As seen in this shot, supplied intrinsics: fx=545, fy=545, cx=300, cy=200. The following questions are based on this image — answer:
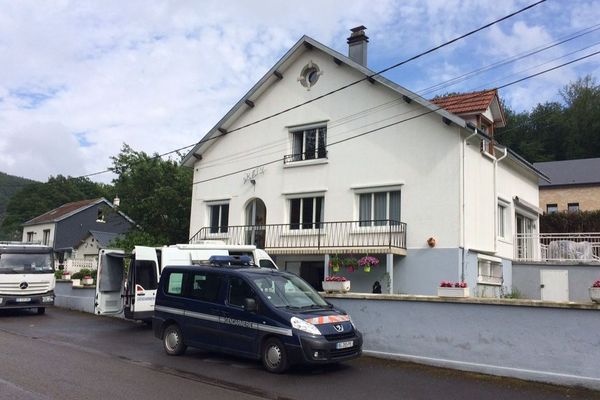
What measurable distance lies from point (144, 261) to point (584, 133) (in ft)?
179

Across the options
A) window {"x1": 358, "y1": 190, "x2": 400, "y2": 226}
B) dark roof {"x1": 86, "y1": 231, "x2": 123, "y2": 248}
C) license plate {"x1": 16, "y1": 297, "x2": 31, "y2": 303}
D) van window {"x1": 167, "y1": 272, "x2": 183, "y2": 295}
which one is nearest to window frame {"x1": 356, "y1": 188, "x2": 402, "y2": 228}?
window {"x1": 358, "y1": 190, "x2": 400, "y2": 226}

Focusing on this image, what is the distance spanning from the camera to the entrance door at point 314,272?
65.7 feet

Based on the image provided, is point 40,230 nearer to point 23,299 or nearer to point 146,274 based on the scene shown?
point 23,299

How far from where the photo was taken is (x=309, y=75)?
2070cm

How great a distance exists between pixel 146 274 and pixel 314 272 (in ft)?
22.7

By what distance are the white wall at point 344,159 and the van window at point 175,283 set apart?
8.47 meters

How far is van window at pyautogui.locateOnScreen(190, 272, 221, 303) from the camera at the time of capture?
1073 cm

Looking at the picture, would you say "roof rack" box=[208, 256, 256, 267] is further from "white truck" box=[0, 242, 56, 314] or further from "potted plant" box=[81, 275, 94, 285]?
"potted plant" box=[81, 275, 94, 285]

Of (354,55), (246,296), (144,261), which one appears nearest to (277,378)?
(246,296)

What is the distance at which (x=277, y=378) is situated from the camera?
916 cm

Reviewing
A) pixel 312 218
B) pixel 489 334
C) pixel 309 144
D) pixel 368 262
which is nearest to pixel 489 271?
pixel 368 262

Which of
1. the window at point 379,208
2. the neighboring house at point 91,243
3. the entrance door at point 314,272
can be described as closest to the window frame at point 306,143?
the window at point 379,208

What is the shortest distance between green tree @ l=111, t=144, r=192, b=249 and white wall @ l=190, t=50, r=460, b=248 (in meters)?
4.50

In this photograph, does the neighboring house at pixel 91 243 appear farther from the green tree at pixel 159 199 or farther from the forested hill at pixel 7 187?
the forested hill at pixel 7 187
